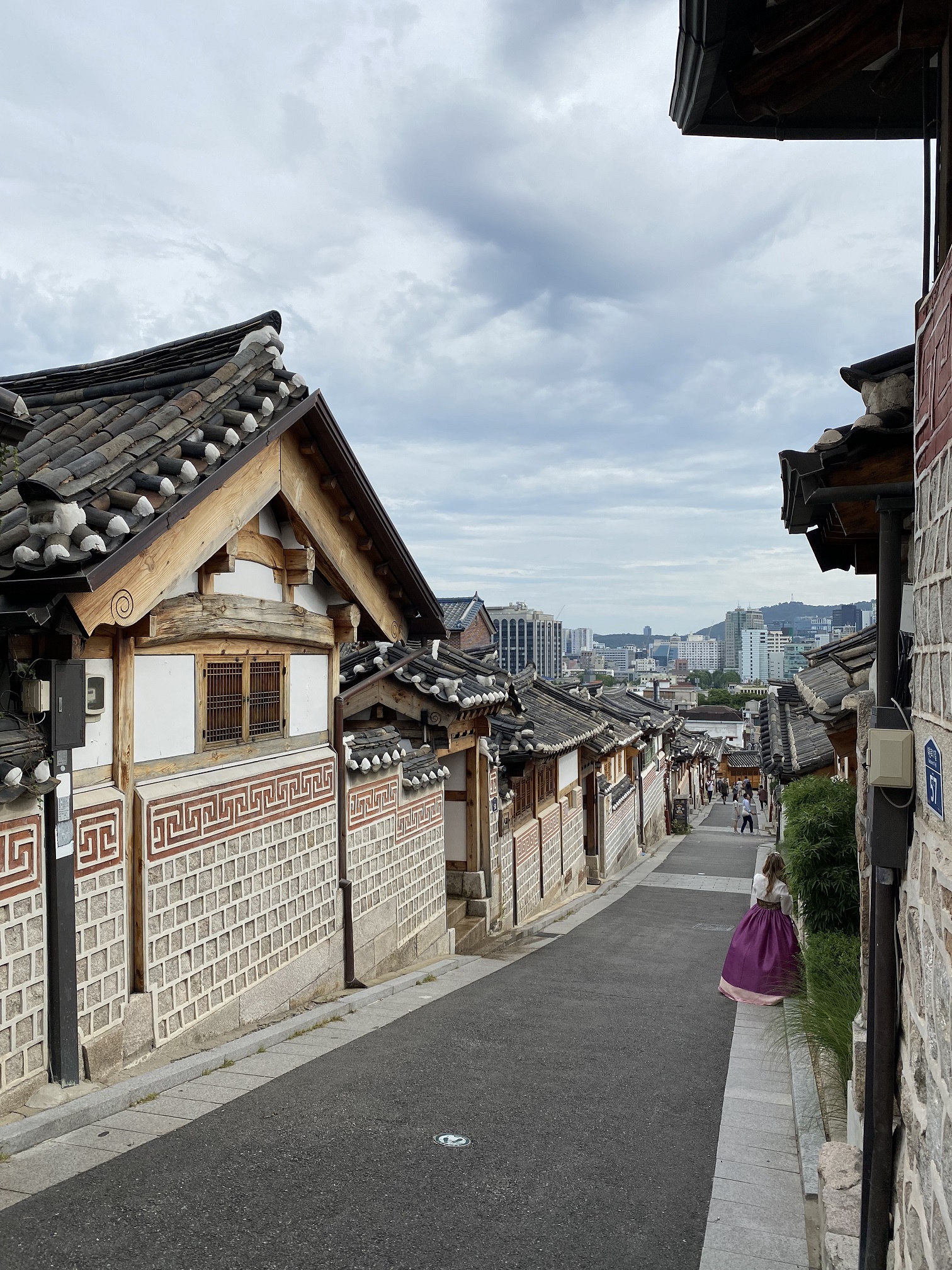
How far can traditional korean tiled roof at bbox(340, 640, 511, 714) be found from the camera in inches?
540

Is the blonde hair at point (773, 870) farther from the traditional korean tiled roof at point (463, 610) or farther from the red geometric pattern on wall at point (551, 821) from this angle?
the traditional korean tiled roof at point (463, 610)

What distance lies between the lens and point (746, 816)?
141 feet

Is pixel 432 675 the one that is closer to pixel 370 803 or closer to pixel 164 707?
pixel 370 803

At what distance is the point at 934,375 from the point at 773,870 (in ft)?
28.4

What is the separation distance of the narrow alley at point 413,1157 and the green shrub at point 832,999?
937 mm

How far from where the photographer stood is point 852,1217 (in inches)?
171

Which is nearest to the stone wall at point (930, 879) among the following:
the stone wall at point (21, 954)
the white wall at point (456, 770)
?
the stone wall at point (21, 954)

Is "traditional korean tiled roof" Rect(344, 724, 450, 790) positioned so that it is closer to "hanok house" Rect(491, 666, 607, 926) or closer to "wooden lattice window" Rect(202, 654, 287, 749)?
"wooden lattice window" Rect(202, 654, 287, 749)

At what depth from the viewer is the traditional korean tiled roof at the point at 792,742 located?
574 inches

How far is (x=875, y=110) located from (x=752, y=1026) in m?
9.11

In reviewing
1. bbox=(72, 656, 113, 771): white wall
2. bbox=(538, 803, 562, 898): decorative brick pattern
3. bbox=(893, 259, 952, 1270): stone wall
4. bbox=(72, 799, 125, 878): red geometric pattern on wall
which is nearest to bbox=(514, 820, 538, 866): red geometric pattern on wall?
bbox=(538, 803, 562, 898): decorative brick pattern

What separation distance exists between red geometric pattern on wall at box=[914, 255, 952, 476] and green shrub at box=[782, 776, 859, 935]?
6.39m

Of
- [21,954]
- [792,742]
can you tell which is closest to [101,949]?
[21,954]

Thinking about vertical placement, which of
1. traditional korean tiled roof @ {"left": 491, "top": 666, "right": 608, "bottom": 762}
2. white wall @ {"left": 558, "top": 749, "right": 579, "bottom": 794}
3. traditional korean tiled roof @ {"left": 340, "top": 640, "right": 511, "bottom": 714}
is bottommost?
white wall @ {"left": 558, "top": 749, "right": 579, "bottom": 794}
